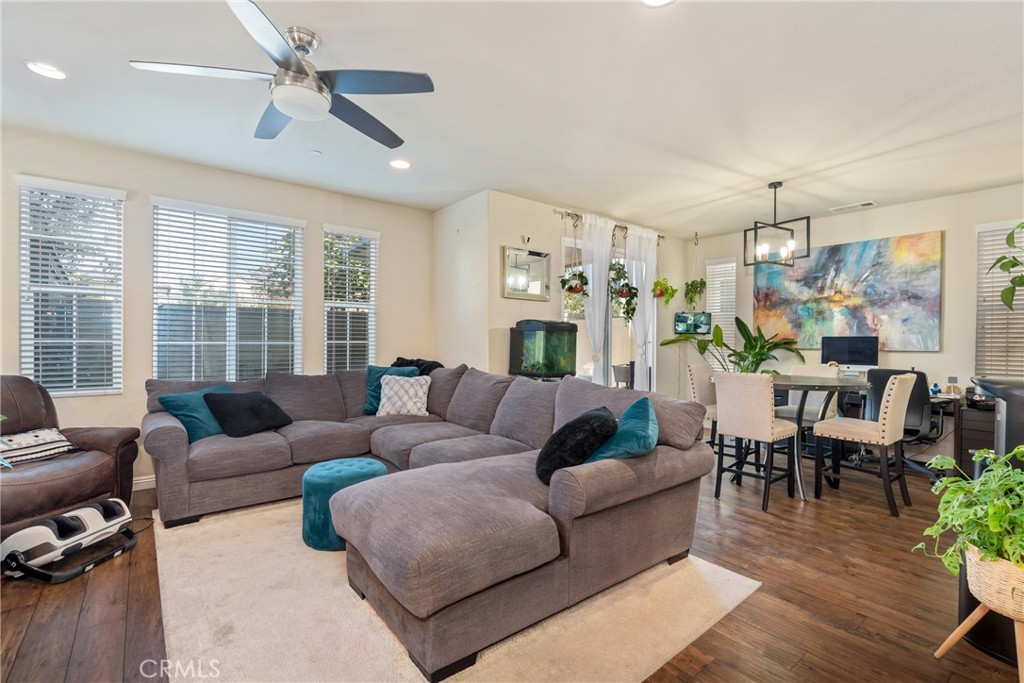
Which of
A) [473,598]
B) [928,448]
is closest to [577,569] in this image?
[473,598]

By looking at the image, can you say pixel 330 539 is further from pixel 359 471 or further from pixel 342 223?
pixel 342 223

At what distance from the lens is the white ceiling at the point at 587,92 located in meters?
2.10

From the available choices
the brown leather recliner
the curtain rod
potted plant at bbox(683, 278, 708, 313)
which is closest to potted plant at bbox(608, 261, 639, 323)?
the curtain rod

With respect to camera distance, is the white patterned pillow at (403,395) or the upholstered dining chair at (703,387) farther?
the upholstered dining chair at (703,387)

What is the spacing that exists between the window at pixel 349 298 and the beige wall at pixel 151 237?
0.28 ft

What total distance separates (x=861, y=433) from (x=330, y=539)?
11.8 ft

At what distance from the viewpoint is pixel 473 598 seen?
1.66 meters

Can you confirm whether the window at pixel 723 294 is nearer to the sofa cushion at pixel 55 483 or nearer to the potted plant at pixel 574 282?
the potted plant at pixel 574 282

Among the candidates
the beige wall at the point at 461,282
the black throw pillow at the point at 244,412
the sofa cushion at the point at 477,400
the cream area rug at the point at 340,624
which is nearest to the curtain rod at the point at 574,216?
the beige wall at the point at 461,282

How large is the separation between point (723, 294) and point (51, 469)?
6791mm

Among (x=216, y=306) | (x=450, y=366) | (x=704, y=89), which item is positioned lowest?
(x=450, y=366)

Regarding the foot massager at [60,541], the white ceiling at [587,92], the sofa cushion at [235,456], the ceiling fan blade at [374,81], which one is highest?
the white ceiling at [587,92]

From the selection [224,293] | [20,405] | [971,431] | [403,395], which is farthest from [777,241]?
[20,405]

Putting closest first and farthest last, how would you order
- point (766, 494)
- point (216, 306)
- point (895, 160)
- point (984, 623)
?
point (984, 623)
point (766, 494)
point (895, 160)
point (216, 306)
